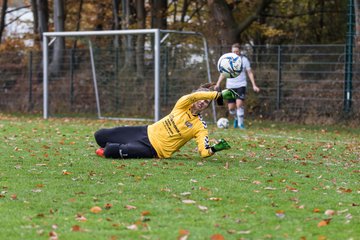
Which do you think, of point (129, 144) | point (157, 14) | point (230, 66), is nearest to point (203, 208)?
point (129, 144)

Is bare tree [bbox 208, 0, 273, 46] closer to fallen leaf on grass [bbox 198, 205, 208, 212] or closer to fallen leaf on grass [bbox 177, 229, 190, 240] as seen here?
fallen leaf on grass [bbox 198, 205, 208, 212]

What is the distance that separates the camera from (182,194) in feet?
29.7

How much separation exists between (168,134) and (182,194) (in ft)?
10.8

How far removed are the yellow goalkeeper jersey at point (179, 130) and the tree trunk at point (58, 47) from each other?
1628 centimetres

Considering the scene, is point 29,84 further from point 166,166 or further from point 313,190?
point 313,190

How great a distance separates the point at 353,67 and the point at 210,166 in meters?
11.7

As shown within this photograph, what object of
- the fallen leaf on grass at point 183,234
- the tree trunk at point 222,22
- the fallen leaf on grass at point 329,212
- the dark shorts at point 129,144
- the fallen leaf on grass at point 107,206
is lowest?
the fallen leaf on grass at point 329,212

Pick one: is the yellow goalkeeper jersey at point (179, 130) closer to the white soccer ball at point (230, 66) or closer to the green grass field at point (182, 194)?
the green grass field at point (182, 194)

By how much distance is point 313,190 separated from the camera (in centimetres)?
953

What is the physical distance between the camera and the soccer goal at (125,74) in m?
24.6

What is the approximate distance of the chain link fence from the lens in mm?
23359

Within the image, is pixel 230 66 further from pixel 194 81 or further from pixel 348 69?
pixel 194 81

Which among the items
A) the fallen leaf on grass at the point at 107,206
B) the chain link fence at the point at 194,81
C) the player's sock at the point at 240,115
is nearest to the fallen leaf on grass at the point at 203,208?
the fallen leaf on grass at the point at 107,206

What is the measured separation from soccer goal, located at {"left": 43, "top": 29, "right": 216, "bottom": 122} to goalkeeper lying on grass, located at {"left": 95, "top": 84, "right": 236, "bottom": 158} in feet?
30.6
